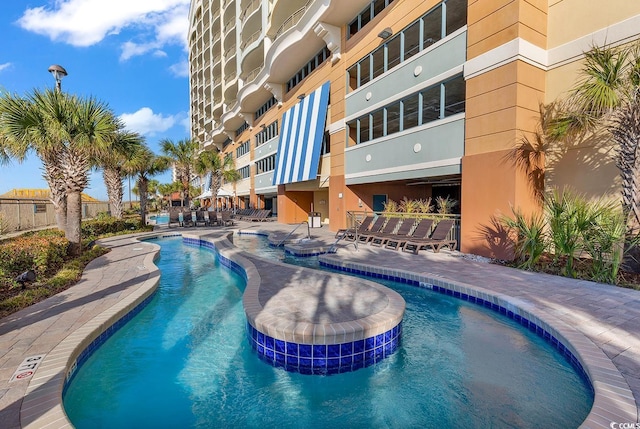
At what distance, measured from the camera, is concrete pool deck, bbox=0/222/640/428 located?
9.35 feet

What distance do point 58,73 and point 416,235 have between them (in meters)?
13.0

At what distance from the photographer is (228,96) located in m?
34.5

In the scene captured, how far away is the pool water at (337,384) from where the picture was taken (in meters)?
3.17

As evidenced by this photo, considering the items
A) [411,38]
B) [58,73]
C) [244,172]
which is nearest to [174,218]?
[244,172]

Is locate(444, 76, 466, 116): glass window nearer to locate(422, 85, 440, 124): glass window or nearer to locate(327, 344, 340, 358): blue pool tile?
locate(422, 85, 440, 124): glass window

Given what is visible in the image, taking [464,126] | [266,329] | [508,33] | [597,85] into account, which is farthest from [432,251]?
[266,329]

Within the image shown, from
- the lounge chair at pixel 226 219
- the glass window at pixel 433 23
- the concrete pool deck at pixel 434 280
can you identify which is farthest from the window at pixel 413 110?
the lounge chair at pixel 226 219

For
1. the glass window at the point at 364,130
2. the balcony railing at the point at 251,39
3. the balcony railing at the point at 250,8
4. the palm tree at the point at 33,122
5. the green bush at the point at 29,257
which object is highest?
the balcony railing at the point at 250,8

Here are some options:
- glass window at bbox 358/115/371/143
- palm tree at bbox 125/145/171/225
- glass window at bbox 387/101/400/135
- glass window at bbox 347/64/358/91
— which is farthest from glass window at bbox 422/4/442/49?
palm tree at bbox 125/145/171/225

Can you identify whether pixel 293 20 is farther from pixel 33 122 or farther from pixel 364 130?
pixel 33 122

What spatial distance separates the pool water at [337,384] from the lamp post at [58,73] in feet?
30.4

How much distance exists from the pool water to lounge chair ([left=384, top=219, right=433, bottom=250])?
5245 mm

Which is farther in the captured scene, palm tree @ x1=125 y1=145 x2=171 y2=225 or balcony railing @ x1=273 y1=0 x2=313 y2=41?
palm tree @ x1=125 y1=145 x2=171 y2=225

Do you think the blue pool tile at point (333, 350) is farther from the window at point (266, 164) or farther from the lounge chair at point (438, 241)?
the window at point (266, 164)
